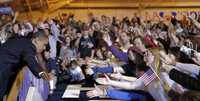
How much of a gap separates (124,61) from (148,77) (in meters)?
2.20

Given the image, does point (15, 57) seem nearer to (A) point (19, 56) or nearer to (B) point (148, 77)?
(A) point (19, 56)

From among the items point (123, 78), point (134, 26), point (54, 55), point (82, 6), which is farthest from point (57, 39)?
point (82, 6)

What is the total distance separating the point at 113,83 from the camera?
5.29 metres

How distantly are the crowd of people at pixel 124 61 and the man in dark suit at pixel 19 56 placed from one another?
0.37 feet

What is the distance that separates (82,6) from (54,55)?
8334 millimetres

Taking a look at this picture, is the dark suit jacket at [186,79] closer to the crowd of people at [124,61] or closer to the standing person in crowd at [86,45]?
the crowd of people at [124,61]

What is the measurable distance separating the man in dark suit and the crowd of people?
112mm

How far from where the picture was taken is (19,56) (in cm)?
505

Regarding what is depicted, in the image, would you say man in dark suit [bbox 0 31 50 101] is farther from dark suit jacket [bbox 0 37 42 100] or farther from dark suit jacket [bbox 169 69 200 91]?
dark suit jacket [bbox 169 69 200 91]

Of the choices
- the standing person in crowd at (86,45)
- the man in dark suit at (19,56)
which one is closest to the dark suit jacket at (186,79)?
the man in dark suit at (19,56)

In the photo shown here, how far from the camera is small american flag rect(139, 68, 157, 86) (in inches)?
198

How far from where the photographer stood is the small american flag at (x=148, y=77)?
5031 mm

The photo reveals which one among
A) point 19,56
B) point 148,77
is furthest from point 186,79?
point 19,56

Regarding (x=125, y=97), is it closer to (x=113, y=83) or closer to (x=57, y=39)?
(x=113, y=83)
